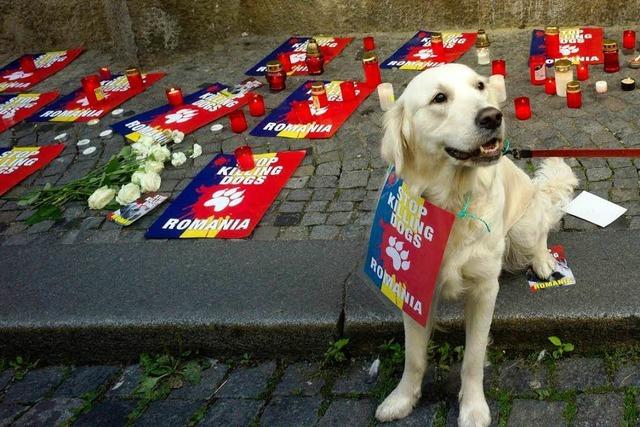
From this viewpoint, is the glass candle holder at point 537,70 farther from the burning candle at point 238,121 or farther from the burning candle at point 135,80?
the burning candle at point 135,80

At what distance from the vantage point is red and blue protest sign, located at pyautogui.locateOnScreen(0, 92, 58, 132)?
7.01m

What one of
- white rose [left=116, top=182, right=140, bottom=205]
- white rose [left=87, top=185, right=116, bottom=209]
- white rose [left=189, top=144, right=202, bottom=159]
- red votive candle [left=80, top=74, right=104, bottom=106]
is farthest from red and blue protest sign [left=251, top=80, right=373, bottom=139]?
red votive candle [left=80, top=74, right=104, bottom=106]

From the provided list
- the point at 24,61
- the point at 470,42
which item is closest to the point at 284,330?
the point at 470,42

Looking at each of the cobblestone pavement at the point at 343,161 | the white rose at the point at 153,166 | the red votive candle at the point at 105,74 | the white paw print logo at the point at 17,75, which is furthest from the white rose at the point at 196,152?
the white paw print logo at the point at 17,75

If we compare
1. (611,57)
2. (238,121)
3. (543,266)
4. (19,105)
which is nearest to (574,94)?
(611,57)

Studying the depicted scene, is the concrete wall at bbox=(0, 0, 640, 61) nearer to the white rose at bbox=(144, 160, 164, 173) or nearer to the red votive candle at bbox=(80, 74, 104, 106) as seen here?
the red votive candle at bbox=(80, 74, 104, 106)

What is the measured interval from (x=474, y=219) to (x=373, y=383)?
1.07m

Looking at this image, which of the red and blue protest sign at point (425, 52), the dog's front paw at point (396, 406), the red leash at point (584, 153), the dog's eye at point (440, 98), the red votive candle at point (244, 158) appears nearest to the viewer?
the dog's eye at point (440, 98)

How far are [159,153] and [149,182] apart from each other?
0.46 metres

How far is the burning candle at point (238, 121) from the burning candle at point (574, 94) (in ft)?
8.74

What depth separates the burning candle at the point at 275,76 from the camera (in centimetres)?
664

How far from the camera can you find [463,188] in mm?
2736

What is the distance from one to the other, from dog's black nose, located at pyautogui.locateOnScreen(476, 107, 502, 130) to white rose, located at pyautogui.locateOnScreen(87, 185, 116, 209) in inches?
135

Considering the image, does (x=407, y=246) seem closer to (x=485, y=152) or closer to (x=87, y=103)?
(x=485, y=152)
